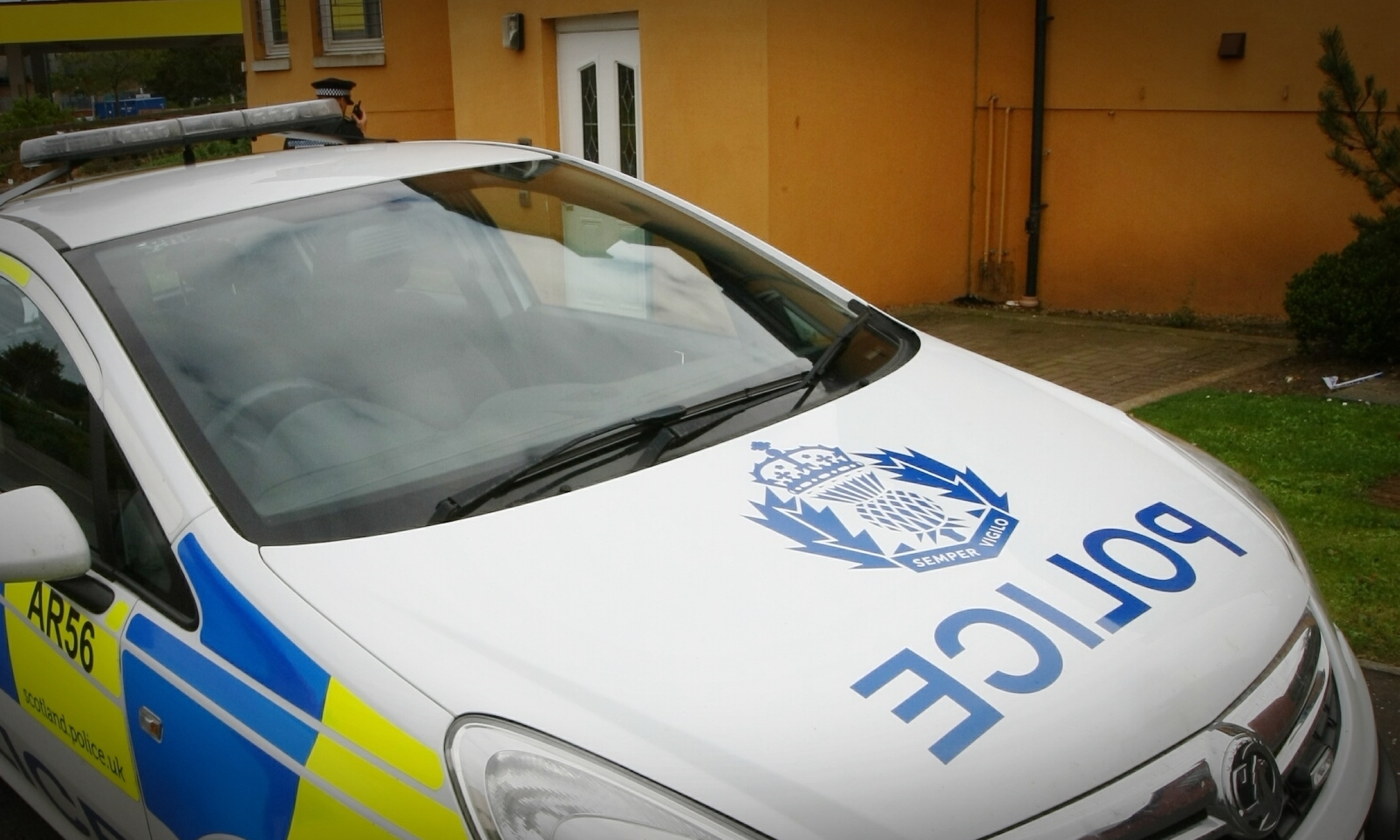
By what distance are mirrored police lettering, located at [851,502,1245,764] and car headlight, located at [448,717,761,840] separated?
0.33 meters

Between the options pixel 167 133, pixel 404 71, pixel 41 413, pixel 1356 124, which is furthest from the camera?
pixel 404 71

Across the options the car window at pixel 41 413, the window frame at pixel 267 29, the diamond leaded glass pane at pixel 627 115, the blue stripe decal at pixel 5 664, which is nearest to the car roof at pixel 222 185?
the car window at pixel 41 413

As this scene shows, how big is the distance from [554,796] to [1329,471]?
478 centimetres

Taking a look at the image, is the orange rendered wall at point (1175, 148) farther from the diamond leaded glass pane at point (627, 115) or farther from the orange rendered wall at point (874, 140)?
the diamond leaded glass pane at point (627, 115)

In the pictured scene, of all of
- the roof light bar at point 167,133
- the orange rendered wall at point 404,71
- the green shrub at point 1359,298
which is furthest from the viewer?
the orange rendered wall at point 404,71

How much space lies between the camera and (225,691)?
2.11 m

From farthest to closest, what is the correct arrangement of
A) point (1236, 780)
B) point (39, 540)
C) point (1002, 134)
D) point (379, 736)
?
point (1002, 134) → point (39, 540) → point (1236, 780) → point (379, 736)

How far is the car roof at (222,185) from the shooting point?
2932 millimetres

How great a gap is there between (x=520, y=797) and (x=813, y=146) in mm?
7802

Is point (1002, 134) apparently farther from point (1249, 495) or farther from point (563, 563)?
point (563, 563)

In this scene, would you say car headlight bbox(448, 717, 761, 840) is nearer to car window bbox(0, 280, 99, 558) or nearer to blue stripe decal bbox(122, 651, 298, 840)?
blue stripe decal bbox(122, 651, 298, 840)

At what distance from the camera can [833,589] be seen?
2.12 metres

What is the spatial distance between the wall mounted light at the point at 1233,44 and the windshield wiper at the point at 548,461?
7.34 metres

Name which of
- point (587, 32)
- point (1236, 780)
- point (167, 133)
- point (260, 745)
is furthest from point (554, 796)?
point (587, 32)
